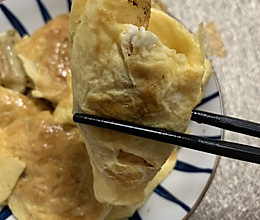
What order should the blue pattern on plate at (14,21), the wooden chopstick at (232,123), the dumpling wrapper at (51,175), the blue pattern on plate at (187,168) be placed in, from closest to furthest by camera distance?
the wooden chopstick at (232,123), the dumpling wrapper at (51,175), the blue pattern on plate at (187,168), the blue pattern on plate at (14,21)

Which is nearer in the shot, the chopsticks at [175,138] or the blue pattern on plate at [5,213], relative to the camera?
the chopsticks at [175,138]

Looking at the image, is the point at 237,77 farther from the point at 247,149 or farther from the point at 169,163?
the point at 247,149

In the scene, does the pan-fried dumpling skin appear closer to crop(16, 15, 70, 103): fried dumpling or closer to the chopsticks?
the chopsticks

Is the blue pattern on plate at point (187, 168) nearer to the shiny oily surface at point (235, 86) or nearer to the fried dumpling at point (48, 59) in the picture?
the shiny oily surface at point (235, 86)

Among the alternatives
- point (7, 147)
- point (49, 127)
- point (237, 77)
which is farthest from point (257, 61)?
point (7, 147)

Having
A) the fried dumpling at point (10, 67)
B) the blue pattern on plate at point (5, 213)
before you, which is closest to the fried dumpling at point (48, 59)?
the fried dumpling at point (10, 67)
